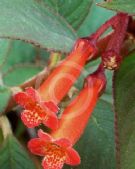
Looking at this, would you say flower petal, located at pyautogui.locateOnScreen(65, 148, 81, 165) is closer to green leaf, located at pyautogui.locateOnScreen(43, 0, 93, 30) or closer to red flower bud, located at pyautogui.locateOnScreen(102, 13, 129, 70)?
red flower bud, located at pyautogui.locateOnScreen(102, 13, 129, 70)

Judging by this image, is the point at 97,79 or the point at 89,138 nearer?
the point at 97,79

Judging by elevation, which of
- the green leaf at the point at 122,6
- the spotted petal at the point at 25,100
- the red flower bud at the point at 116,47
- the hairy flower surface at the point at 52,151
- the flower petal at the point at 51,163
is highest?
the green leaf at the point at 122,6

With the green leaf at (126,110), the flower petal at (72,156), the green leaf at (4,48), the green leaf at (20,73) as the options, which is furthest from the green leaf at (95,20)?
the flower petal at (72,156)

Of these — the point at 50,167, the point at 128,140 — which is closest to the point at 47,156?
the point at 50,167

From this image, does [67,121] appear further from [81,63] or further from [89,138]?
[89,138]

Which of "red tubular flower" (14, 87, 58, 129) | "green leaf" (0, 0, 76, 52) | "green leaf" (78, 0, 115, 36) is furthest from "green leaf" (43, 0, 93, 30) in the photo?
"green leaf" (78, 0, 115, 36)

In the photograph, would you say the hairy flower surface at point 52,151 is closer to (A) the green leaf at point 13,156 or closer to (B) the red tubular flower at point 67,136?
(B) the red tubular flower at point 67,136
